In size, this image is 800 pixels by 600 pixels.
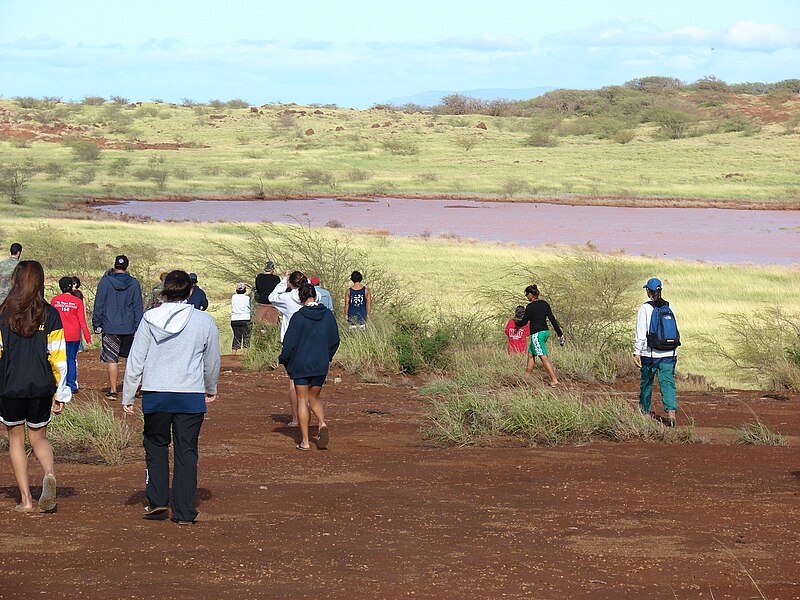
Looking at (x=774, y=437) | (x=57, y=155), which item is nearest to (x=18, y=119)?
(x=57, y=155)

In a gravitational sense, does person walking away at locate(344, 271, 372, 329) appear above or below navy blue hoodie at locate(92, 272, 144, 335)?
below

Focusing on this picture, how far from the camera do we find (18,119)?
87.7 m

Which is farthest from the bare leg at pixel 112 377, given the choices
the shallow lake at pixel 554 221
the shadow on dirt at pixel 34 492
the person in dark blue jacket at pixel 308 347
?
the shallow lake at pixel 554 221

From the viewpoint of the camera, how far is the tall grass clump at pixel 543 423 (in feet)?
33.8

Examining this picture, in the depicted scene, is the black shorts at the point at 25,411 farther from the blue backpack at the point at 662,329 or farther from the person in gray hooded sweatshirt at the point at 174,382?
the blue backpack at the point at 662,329

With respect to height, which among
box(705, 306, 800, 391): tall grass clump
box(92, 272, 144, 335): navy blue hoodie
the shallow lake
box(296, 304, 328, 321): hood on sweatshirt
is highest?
box(296, 304, 328, 321): hood on sweatshirt

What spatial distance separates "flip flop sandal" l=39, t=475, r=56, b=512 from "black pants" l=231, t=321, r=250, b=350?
9.95 m

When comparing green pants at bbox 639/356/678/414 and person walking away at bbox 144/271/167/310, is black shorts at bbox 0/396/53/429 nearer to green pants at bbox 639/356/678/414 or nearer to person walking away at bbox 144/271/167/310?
person walking away at bbox 144/271/167/310

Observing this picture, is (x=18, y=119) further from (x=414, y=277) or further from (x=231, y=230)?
(x=414, y=277)

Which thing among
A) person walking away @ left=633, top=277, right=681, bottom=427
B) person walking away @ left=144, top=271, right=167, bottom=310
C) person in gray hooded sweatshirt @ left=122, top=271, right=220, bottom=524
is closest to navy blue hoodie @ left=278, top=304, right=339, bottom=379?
person walking away @ left=144, top=271, right=167, bottom=310

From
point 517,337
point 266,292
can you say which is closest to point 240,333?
point 266,292

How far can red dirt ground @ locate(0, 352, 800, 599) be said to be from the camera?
5.65 metres

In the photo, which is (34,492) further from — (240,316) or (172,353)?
(240,316)

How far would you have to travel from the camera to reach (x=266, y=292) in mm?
15305
